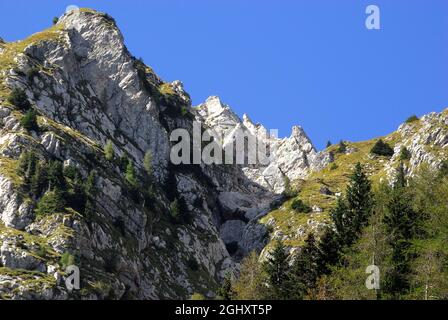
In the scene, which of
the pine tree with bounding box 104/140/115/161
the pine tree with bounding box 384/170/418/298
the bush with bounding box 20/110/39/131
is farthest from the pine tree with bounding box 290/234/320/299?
the pine tree with bounding box 104/140/115/161

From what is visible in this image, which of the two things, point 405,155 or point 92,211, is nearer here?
point 92,211

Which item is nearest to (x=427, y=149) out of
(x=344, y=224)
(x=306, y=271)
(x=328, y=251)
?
(x=344, y=224)

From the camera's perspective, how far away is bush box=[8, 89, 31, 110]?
170m

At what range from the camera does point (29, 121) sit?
532 feet

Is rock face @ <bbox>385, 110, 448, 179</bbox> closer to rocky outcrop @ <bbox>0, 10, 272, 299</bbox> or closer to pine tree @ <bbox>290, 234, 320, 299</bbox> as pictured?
rocky outcrop @ <bbox>0, 10, 272, 299</bbox>

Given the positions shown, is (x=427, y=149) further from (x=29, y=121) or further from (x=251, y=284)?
(x=251, y=284)

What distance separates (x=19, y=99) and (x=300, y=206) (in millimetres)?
77486

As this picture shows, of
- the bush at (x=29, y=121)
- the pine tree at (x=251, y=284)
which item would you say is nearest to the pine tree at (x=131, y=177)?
the bush at (x=29, y=121)

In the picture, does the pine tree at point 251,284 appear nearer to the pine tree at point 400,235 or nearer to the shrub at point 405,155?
the pine tree at point 400,235

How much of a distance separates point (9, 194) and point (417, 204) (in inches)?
3313
